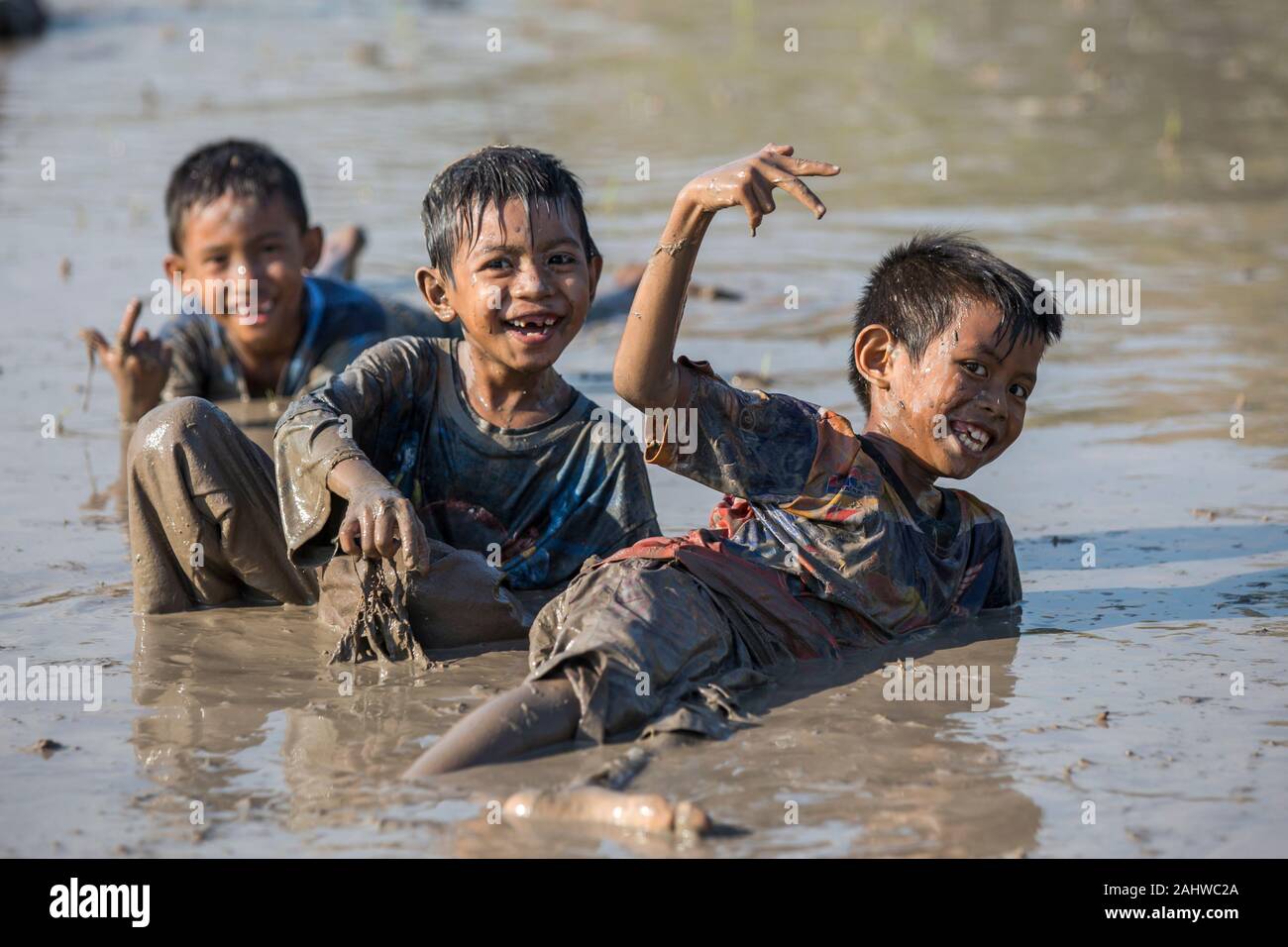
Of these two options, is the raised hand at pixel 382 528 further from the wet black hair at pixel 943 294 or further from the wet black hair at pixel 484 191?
the wet black hair at pixel 943 294

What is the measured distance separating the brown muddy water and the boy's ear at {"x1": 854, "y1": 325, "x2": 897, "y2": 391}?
63 cm

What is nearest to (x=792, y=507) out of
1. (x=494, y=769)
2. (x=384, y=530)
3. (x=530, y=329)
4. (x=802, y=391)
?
(x=530, y=329)

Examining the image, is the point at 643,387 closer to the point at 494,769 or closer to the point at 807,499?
the point at 807,499

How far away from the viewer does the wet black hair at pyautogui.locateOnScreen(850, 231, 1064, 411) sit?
156 inches

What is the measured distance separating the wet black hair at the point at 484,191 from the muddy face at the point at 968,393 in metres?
0.91

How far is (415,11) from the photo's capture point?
17391 mm

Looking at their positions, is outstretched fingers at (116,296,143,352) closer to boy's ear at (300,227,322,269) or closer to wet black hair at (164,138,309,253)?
wet black hair at (164,138,309,253)

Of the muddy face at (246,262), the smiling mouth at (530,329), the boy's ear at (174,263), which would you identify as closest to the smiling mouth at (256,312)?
the muddy face at (246,262)

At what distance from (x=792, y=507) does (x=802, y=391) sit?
244cm

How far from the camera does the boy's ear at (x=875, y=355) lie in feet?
13.5

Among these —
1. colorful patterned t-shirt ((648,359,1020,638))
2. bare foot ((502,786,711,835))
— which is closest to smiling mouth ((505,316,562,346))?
colorful patterned t-shirt ((648,359,1020,638))

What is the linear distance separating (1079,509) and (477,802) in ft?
8.82

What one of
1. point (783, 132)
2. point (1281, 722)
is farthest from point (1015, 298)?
point (783, 132)

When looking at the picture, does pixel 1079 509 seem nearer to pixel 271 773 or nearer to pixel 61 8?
pixel 271 773
